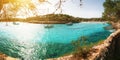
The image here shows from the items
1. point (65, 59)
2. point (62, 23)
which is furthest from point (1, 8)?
point (62, 23)

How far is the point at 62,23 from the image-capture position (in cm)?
6278

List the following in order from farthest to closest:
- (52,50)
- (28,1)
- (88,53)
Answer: (52,50), (88,53), (28,1)

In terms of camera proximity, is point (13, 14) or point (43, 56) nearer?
point (13, 14)

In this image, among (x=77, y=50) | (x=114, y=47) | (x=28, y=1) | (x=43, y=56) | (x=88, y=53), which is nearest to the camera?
(x=28, y=1)

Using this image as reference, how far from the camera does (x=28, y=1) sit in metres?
4.82

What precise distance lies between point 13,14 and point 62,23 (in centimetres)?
5770

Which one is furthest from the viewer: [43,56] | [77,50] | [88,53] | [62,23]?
[62,23]

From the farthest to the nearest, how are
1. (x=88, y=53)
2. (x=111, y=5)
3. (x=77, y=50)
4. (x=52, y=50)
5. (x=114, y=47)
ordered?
(x=111, y=5)
(x=52, y=50)
(x=77, y=50)
(x=88, y=53)
(x=114, y=47)

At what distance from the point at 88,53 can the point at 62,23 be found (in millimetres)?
48358

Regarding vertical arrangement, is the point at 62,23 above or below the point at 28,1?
below

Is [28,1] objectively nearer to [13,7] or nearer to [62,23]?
[13,7]

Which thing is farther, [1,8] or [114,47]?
[114,47]

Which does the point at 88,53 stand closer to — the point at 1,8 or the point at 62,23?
the point at 1,8

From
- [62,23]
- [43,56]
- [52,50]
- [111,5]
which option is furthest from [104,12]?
[43,56]
